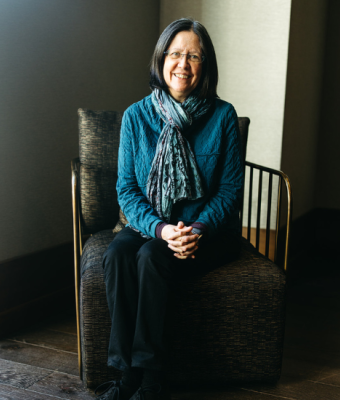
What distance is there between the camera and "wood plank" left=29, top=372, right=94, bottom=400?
141 cm

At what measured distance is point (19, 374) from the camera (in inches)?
59.8

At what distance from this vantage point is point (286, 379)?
4.99ft

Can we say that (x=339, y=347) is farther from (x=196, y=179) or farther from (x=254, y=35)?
(x=254, y=35)

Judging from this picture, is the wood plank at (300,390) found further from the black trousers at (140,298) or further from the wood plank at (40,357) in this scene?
the wood plank at (40,357)

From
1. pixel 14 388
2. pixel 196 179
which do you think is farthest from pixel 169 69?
pixel 14 388

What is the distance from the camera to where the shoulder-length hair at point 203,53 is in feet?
4.78

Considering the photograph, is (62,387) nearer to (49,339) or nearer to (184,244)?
(49,339)

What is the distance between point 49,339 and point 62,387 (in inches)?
15.0

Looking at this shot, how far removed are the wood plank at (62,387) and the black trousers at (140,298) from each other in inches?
10.8

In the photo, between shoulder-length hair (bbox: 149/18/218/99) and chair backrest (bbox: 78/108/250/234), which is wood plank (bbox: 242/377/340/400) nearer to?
chair backrest (bbox: 78/108/250/234)

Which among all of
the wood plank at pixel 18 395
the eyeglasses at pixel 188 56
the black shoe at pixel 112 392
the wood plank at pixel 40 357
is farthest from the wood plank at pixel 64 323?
the eyeglasses at pixel 188 56

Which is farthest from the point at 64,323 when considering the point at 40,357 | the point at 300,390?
the point at 300,390

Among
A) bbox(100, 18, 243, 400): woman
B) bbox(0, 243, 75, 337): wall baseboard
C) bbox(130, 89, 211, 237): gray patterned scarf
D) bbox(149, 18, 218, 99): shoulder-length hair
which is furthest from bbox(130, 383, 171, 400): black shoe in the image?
bbox(149, 18, 218, 99): shoulder-length hair

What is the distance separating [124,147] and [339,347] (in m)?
1.22
